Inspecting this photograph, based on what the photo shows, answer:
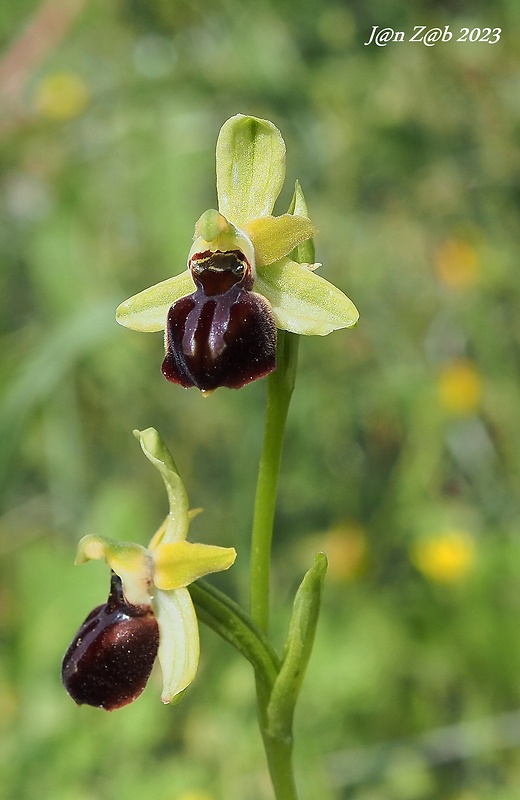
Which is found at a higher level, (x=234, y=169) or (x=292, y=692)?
(x=234, y=169)

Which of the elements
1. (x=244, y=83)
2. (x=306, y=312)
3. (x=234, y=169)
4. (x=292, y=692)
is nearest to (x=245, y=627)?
(x=292, y=692)

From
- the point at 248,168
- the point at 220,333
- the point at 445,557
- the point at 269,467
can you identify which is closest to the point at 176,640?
the point at 269,467

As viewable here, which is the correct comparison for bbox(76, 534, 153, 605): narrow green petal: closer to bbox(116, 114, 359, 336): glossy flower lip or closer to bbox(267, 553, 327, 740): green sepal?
bbox(267, 553, 327, 740): green sepal

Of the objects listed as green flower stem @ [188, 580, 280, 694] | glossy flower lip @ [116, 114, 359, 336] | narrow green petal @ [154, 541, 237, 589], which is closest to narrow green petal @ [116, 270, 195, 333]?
glossy flower lip @ [116, 114, 359, 336]

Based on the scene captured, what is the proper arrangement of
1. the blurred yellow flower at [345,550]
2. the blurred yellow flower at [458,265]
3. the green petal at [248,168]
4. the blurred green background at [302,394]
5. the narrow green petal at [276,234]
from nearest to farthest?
the narrow green petal at [276,234]
the green petal at [248,168]
the blurred green background at [302,394]
the blurred yellow flower at [345,550]
the blurred yellow flower at [458,265]

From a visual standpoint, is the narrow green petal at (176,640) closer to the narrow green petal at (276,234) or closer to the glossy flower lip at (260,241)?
the glossy flower lip at (260,241)

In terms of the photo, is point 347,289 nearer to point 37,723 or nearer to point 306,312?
point 37,723

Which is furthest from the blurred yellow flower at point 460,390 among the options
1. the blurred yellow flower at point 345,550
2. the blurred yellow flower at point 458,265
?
the blurred yellow flower at point 345,550
